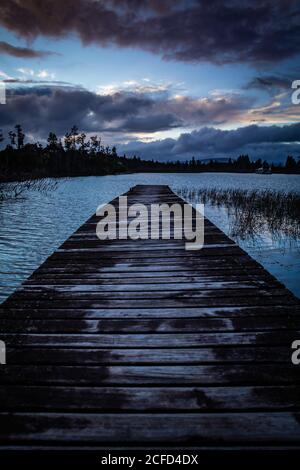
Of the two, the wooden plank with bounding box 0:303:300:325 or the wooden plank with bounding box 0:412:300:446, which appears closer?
the wooden plank with bounding box 0:412:300:446

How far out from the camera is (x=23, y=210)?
1677 centimetres

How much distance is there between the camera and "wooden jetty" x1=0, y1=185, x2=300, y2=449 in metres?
1.59

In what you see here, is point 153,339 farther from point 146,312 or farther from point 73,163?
point 73,163

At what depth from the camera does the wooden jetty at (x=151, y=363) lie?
5.23 feet

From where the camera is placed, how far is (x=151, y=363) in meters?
2.16

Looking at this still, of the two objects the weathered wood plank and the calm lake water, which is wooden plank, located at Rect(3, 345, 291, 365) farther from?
the calm lake water

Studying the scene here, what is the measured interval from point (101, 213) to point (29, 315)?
782cm

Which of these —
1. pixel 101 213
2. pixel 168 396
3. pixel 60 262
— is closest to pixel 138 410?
pixel 168 396

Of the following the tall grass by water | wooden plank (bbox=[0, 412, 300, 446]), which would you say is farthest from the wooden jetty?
the tall grass by water

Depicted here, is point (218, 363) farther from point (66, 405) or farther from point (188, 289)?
point (188, 289)

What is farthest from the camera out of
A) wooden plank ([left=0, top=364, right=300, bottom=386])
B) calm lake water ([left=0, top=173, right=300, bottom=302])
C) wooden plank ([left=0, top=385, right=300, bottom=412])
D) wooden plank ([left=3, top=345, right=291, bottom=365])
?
calm lake water ([left=0, top=173, right=300, bottom=302])

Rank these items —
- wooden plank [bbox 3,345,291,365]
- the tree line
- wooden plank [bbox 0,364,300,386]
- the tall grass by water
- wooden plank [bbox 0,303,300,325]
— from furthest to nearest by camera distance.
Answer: the tree line
the tall grass by water
wooden plank [bbox 0,303,300,325]
wooden plank [bbox 3,345,291,365]
wooden plank [bbox 0,364,300,386]

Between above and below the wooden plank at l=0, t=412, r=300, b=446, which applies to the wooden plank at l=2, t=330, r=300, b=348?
above
